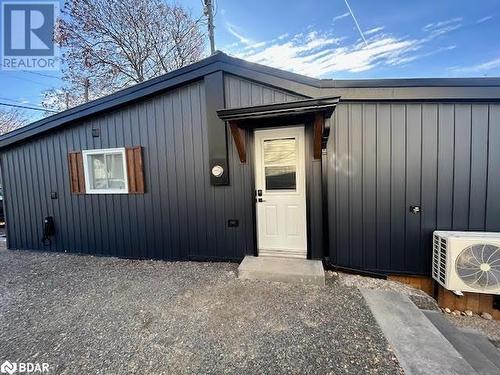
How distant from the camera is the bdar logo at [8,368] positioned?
5.73 feet

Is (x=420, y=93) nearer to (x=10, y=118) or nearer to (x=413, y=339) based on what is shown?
(x=413, y=339)

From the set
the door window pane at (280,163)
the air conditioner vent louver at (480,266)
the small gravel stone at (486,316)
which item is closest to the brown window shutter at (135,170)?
the door window pane at (280,163)

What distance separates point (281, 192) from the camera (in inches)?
143

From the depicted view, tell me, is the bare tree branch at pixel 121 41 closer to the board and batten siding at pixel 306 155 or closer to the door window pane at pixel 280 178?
the board and batten siding at pixel 306 155

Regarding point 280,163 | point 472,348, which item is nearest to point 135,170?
Result: point 280,163

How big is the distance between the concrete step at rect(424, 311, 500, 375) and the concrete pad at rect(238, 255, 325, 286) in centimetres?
117

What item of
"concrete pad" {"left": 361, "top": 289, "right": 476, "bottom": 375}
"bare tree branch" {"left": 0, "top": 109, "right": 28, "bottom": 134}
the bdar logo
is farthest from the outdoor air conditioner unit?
"bare tree branch" {"left": 0, "top": 109, "right": 28, "bottom": 134}

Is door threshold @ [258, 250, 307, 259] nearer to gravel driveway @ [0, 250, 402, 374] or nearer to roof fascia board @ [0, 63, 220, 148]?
gravel driveway @ [0, 250, 402, 374]

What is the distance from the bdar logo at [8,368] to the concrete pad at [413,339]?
9.37ft

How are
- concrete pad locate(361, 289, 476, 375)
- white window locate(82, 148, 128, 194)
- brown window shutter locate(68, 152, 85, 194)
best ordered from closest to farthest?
concrete pad locate(361, 289, 476, 375), white window locate(82, 148, 128, 194), brown window shutter locate(68, 152, 85, 194)

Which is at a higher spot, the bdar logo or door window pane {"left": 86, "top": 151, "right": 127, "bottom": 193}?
door window pane {"left": 86, "top": 151, "right": 127, "bottom": 193}

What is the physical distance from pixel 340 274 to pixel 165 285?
243 centimetres

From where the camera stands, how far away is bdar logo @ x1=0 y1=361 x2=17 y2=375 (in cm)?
175

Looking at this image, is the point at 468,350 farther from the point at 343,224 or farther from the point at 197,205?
the point at 197,205
